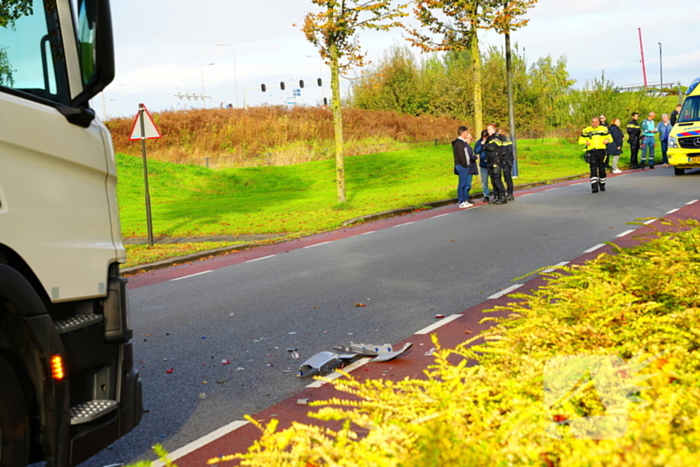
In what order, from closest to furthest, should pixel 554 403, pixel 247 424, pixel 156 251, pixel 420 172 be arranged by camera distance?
pixel 554 403
pixel 247 424
pixel 156 251
pixel 420 172

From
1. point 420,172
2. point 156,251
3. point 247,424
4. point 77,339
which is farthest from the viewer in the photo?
point 420,172

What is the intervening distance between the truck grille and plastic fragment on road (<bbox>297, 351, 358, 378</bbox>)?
19.6 metres

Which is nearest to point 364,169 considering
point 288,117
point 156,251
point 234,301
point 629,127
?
point 629,127

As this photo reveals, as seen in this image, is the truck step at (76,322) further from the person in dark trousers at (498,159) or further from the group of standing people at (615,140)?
the group of standing people at (615,140)

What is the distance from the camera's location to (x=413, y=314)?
764 cm

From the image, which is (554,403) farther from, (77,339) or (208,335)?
(208,335)

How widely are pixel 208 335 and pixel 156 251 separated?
787cm

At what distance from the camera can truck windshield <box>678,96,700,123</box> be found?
22.8 meters

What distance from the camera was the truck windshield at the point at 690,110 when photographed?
22.8 meters

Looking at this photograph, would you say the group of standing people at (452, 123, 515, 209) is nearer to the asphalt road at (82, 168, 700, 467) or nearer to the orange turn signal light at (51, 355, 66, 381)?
the asphalt road at (82, 168, 700, 467)

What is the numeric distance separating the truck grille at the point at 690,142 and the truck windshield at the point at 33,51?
22.1m

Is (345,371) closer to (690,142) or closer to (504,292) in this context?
(504,292)

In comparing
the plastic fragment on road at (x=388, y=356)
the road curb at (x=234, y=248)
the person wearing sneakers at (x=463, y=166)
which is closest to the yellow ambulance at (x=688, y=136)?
the road curb at (x=234, y=248)

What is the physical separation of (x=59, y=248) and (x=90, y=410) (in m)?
0.77
